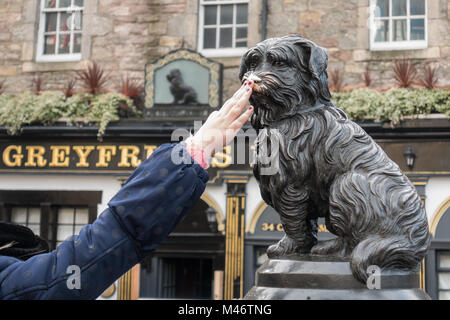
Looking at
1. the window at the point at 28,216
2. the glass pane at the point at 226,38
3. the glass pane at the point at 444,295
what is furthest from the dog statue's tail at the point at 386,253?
the window at the point at 28,216

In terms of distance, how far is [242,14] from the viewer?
33.6ft

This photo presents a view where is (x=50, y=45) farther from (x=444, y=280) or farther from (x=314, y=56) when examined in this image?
(x=314, y=56)

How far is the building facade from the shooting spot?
29.9 feet

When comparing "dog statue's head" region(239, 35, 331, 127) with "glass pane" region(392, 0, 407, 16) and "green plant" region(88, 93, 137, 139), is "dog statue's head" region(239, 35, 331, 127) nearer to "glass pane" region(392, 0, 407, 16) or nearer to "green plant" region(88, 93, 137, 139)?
"green plant" region(88, 93, 137, 139)

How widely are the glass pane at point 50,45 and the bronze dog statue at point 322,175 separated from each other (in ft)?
28.4

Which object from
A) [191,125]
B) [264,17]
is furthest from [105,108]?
[264,17]

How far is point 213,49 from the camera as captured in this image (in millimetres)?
10242

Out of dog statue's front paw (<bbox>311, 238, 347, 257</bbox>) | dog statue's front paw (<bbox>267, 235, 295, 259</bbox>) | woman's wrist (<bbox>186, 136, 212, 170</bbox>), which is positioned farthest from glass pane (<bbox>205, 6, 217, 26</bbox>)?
woman's wrist (<bbox>186, 136, 212, 170</bbox>)

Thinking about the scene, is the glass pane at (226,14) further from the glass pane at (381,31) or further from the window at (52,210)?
the window at (52,210)

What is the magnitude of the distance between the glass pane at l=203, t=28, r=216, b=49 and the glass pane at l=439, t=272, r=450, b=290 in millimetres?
5257

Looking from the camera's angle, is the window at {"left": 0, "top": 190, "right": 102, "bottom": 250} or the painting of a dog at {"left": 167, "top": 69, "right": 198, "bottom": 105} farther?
the window at {"left": 0, "top": 190, "right": 102, "bottom": 250}

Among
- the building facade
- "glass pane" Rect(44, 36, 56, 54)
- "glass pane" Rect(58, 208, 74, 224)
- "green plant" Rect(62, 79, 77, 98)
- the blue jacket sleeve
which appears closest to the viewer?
the blue jacket sleeve
